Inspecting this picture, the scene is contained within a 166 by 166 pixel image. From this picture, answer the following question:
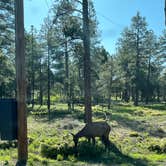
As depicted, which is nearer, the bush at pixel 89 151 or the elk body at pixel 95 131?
the bush at pixel 89 151

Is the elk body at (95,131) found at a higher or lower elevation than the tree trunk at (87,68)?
lower

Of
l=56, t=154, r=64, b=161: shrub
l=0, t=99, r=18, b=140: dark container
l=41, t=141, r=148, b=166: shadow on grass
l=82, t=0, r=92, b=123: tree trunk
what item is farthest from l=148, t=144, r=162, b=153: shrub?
l=0, t=99, r=18, b=140: dark container

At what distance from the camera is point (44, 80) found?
54.9 metres

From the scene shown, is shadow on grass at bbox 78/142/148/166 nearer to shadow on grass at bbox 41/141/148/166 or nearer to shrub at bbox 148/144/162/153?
shadow on grass at bbox 41/141/148/166

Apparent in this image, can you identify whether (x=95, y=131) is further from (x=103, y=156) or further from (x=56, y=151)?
(x=56, y=151)

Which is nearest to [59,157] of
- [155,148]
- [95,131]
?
[95,131]

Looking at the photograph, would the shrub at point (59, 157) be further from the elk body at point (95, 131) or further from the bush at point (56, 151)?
the elk body at point (95, 131)

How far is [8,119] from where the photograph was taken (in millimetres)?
11406

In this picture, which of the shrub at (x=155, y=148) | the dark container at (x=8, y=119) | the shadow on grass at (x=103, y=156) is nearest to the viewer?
the dark container at (x=8, y=119)

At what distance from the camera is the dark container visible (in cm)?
1129

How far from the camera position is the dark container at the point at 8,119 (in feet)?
37.0

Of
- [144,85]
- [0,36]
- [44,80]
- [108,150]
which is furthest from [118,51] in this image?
[108,150]

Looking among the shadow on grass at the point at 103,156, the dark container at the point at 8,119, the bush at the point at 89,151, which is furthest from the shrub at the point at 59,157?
the dark container at the point at 8,119

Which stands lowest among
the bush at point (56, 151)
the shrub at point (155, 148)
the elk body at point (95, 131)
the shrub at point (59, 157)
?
A: the shrub at point (155, 148)
